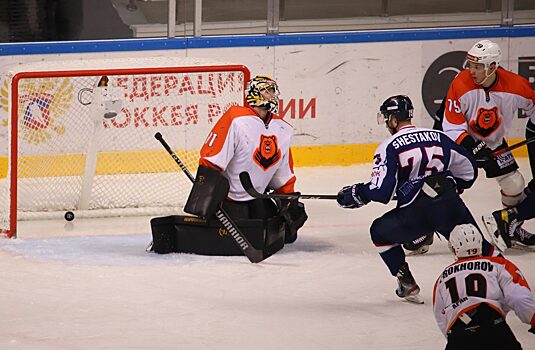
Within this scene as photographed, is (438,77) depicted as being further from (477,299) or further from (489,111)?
(477,299)

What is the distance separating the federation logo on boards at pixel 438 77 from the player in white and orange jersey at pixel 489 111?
7.55 ft

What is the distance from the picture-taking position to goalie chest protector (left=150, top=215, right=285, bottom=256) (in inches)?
256

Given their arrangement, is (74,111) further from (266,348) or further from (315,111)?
(266,348)

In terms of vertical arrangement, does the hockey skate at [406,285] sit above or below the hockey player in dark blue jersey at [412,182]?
below

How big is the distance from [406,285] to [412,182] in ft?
1.55

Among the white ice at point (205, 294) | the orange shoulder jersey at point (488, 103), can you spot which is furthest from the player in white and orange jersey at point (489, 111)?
the white ice at point (205, 294)

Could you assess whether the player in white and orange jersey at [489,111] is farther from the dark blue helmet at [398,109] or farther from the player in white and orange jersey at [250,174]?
the dark blue helmet at [398,109]

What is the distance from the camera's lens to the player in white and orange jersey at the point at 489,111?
21.5 ft

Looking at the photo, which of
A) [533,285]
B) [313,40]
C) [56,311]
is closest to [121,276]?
[56,311]

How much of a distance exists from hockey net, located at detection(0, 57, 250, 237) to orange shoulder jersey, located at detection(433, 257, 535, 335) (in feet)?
10.6

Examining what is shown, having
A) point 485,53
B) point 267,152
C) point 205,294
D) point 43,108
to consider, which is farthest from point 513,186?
point 43,108

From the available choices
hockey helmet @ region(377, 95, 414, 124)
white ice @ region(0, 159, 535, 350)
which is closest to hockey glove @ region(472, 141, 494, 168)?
white ice @ region(0, 159, 535, 350)

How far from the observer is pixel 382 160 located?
5430 mm

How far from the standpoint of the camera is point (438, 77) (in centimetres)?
904
